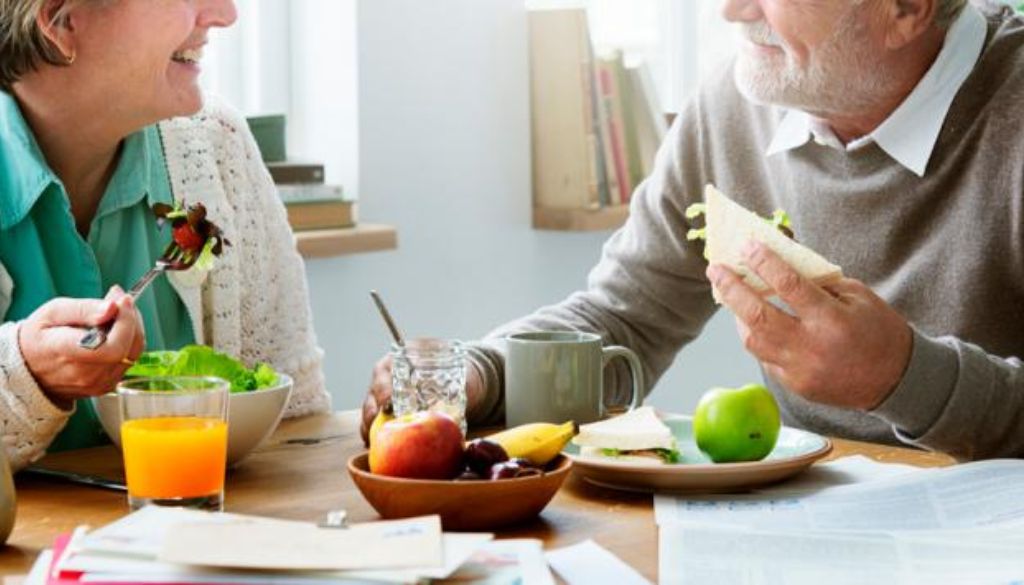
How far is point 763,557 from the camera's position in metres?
1.22

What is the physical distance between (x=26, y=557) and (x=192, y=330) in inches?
27.0

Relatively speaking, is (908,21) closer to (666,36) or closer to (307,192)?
(307,192)

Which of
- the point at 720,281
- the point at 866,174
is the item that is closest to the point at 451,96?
the point at 866,174

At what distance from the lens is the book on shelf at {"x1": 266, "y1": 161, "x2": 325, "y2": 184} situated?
9.18 ft

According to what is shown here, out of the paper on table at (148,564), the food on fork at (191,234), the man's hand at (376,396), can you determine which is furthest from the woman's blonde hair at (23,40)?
the paper on table at (148,564)

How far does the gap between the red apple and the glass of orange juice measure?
0.49 ft

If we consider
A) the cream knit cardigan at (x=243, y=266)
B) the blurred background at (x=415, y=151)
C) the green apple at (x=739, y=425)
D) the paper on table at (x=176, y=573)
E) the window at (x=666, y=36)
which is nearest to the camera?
the paper on table at (x=176, y=573)

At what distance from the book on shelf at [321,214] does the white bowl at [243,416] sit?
126cm

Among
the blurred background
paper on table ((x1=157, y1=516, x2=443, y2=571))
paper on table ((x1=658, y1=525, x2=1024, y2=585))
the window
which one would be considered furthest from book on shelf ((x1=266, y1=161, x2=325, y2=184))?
paper on table ((x1=157, y1=516, x2=443, y2=571))

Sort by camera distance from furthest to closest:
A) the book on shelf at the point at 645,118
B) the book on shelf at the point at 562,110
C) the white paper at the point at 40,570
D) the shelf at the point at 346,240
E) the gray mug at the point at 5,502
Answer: the book on shelf at the point at 645,118 → the book on shelf at the point at 562,110 → the shelf at the point at 346,240 → the gray mug at the point at 5,502 → the white paper at the point at 40,570

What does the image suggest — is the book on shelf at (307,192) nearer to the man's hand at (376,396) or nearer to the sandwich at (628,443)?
the man's hand at (376,396)

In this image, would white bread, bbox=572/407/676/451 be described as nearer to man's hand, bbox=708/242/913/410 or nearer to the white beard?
man's hand, bbox=708/242/913/410

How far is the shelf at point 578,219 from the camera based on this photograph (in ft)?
10.9

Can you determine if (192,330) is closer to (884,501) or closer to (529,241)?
(884,501)
